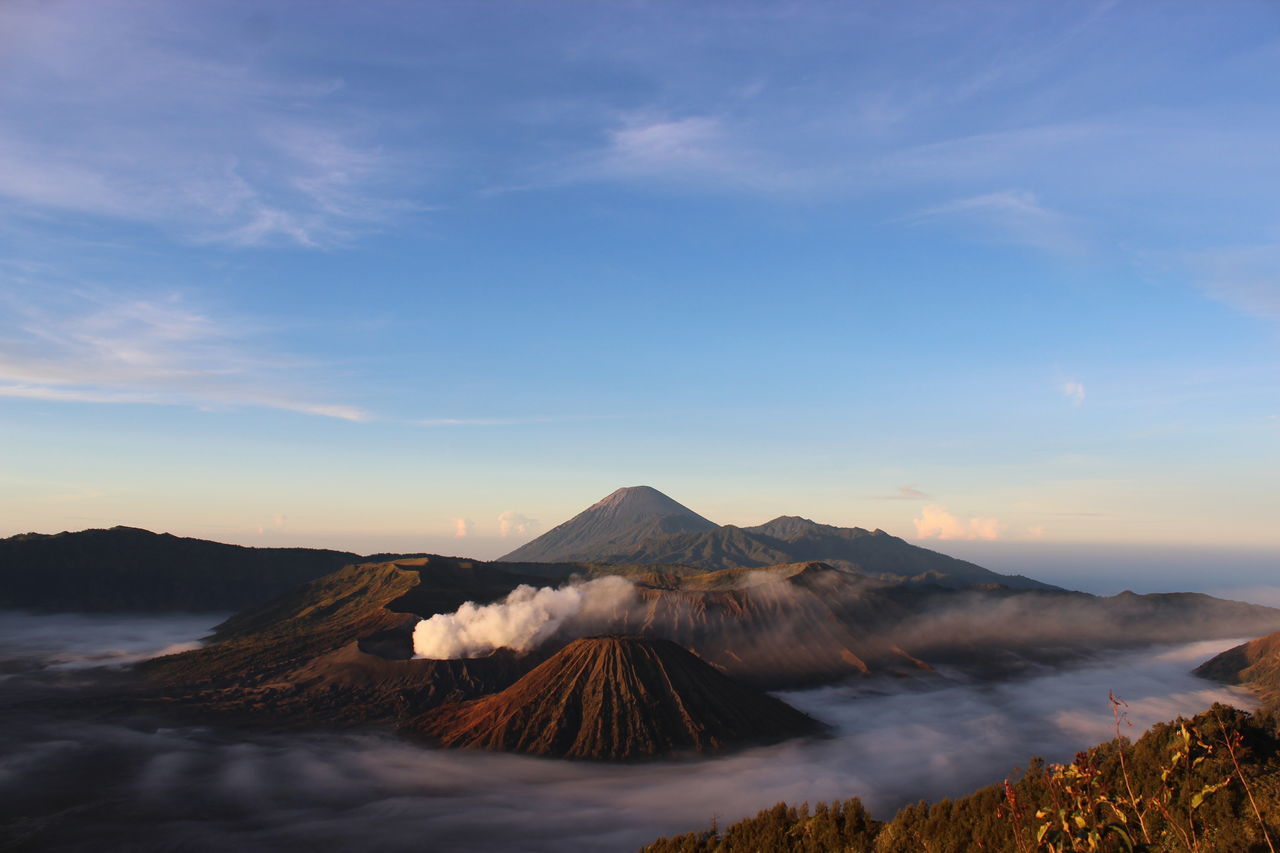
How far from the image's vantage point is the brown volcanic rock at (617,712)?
97000 mm

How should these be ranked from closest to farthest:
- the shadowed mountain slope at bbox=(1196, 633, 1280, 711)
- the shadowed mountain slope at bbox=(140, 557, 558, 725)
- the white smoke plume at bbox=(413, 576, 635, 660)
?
the shadowed mountain slope at bbox=(140, 557, 558, 725)
the white smoke plume at bbox=(413, 576, 635, 660)
the shadowed mountain slope at bbox=(1196, 633, 1280, 711)

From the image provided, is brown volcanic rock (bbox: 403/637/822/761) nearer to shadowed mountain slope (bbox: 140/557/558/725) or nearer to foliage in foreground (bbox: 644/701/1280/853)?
shadowed mountain slope (bbox: 140/557/558/725)

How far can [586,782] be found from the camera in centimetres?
8444

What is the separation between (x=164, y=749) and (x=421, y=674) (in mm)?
41002

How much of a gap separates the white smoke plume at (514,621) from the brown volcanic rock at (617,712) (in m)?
23.2

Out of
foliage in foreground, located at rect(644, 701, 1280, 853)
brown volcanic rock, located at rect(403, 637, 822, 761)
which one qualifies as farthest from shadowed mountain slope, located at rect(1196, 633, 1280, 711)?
foliage in foreground, located at rect(644, 701, 1280, 853)

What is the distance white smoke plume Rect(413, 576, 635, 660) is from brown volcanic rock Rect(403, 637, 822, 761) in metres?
23.2

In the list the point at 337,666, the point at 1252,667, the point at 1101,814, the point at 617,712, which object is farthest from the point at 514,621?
the point at 1252,667

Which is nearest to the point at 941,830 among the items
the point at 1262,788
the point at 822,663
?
the point at 1262,788

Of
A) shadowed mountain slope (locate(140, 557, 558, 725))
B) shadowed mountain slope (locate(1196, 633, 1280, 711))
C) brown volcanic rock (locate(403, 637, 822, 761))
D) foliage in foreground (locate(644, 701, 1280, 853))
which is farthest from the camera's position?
shadowed mountain slope (locate(1196, 633, 1280, 711))

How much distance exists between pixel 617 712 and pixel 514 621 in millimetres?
48237

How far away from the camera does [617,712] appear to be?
101m

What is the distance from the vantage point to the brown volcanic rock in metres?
97.0

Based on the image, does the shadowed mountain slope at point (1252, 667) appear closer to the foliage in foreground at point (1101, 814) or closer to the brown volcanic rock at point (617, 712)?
the brown volcanic rock at point (617, 712)
